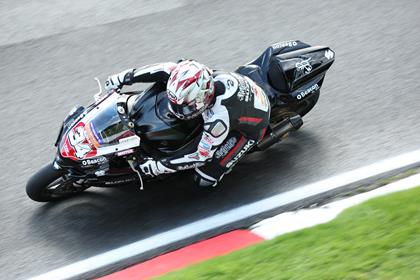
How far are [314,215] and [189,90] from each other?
5.18 feet

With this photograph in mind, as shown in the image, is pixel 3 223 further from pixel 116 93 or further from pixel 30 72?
pixel 30 72

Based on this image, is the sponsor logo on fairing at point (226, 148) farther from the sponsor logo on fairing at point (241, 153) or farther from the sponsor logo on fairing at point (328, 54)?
the sponsor logo on fairing at point (328, 54)

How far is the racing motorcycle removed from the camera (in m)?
6.14

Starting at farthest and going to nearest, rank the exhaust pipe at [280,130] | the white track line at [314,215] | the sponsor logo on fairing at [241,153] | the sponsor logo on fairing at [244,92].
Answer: the exhaust pipe at [280,130]
the sponsor logo on fairing at [241,153]
the sponsor logo on fairing at [244,92]
the white track line at [314,215]

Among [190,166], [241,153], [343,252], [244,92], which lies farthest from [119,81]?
[343,252]

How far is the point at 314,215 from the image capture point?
6.07 metres

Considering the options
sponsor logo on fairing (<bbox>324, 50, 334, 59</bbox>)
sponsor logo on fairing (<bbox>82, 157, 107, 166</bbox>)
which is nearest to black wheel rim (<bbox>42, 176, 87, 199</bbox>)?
sponsor logo on fairing (<bbox>82, 157, 107, 166</bbox>)

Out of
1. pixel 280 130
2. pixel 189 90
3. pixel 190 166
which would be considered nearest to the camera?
pixel 189 90

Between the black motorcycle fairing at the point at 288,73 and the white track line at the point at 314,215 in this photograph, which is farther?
the black motorcycle fairing at the point at 288,73

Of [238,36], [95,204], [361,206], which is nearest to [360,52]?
[238,36]

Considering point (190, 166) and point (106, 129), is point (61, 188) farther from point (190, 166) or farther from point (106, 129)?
point (190, 166)

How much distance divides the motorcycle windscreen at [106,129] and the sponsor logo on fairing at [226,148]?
86cm

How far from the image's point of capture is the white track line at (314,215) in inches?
233

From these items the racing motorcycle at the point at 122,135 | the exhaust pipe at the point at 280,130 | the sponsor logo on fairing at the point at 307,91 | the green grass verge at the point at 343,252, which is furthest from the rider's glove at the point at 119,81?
the green grass verge at the point at 343,252
